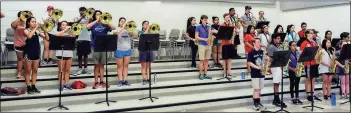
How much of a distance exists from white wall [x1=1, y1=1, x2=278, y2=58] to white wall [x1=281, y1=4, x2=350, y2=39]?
1312 mm

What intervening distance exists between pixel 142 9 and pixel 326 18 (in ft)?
20.6

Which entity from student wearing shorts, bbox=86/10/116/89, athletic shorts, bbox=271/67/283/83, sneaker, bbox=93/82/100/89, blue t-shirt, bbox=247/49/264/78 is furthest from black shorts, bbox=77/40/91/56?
athletic shorts, bbox=271/67/283/83

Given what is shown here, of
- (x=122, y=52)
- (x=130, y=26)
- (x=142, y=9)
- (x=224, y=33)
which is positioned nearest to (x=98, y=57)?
(x=122, y=52)

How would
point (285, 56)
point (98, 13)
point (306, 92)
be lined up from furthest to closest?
point (306, 92), point (98, 13), point (285, 56)

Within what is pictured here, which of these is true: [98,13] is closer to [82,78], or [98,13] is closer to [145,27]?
[145,27]

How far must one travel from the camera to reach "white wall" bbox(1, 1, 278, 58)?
873 centimetres

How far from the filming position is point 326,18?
35.2 feet

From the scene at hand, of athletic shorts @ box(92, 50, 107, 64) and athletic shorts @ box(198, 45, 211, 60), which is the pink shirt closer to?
athletic shorts @ box(92, 50, 107, 64)

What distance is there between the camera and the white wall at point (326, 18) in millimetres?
10125

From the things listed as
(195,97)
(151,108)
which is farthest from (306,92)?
(151,108)

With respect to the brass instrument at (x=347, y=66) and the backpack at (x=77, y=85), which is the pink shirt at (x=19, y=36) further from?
the brass instrument at (x=347, y=66)

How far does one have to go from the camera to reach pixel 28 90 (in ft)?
19.0

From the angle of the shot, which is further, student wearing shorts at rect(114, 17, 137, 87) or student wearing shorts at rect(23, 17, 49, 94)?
student wearing shorts at rect(114, 17, 137, 87)

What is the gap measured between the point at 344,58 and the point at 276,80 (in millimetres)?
1571
